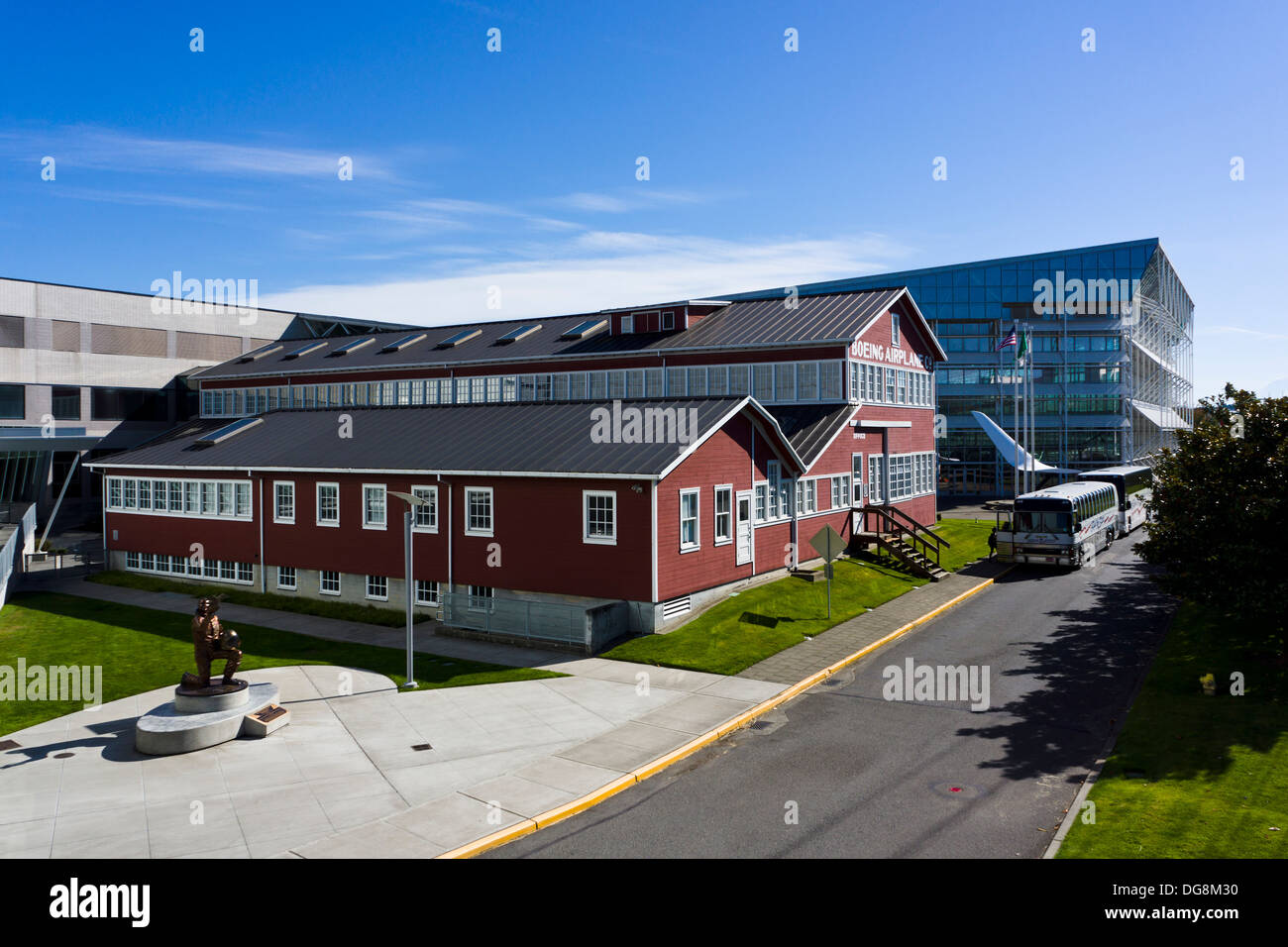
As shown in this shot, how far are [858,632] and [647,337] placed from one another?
23.4m

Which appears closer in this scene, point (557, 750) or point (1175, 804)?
point (1175, 804)

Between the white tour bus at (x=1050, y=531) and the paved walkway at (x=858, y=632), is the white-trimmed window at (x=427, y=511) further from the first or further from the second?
the white tour bus at (x=1050, y=531)

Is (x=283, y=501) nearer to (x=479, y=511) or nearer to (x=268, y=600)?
(x=268, y=600)

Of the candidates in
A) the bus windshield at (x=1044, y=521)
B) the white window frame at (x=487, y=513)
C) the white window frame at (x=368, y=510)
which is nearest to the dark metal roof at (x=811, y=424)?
the bus windshield at (x=1044, y=521)

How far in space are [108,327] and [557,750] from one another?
5520cm

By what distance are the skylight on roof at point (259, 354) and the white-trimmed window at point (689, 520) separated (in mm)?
46127

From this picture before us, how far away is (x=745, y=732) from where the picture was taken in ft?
61.1

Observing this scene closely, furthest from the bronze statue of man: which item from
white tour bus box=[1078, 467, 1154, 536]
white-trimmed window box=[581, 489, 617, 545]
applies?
white tour bus box=[1078, 467, 1154, 536]

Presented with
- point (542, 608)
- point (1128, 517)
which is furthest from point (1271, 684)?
point (1128, 517)

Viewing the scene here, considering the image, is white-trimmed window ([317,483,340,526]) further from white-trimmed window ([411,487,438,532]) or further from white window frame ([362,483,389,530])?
white-trimmed window ([411,487,438,532])

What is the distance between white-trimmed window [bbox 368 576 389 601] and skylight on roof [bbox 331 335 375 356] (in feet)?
97.2

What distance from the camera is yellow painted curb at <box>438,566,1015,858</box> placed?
13.1 metres

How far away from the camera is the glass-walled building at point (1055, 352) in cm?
8425
